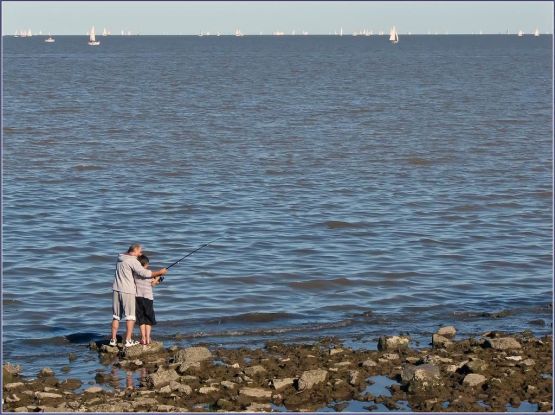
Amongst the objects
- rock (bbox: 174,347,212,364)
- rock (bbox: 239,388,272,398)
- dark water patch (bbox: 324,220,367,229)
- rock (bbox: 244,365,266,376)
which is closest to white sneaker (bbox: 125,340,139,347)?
rock (bbox: 174,347,212,364)

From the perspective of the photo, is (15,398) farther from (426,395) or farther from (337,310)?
(337,310)

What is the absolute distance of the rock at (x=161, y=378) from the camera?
13477 millimetres

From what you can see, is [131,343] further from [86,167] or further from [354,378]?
[86,167]

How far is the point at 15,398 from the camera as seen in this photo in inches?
511

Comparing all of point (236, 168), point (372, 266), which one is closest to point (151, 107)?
point (236, 168)

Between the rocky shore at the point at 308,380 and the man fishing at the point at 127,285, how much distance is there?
1.72 ft

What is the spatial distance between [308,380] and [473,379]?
5.77 feet

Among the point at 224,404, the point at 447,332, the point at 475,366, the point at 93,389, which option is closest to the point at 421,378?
the point at 475,366

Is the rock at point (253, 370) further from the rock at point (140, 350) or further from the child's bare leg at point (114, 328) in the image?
the child's bare leg at point (114, 328)

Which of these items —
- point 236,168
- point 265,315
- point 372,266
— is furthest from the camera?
point 236,168

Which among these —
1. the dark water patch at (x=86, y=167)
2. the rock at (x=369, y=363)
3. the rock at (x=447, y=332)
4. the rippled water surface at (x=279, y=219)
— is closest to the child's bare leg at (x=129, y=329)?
the rippled water surface at (x=279, y=219)

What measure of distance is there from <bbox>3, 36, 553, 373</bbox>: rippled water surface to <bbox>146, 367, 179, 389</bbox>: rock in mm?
1316

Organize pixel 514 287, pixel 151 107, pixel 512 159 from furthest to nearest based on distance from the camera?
1. pixel 151 107
2. pixel 512 159
3. pixel 514 287

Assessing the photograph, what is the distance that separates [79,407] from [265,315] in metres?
5.69
